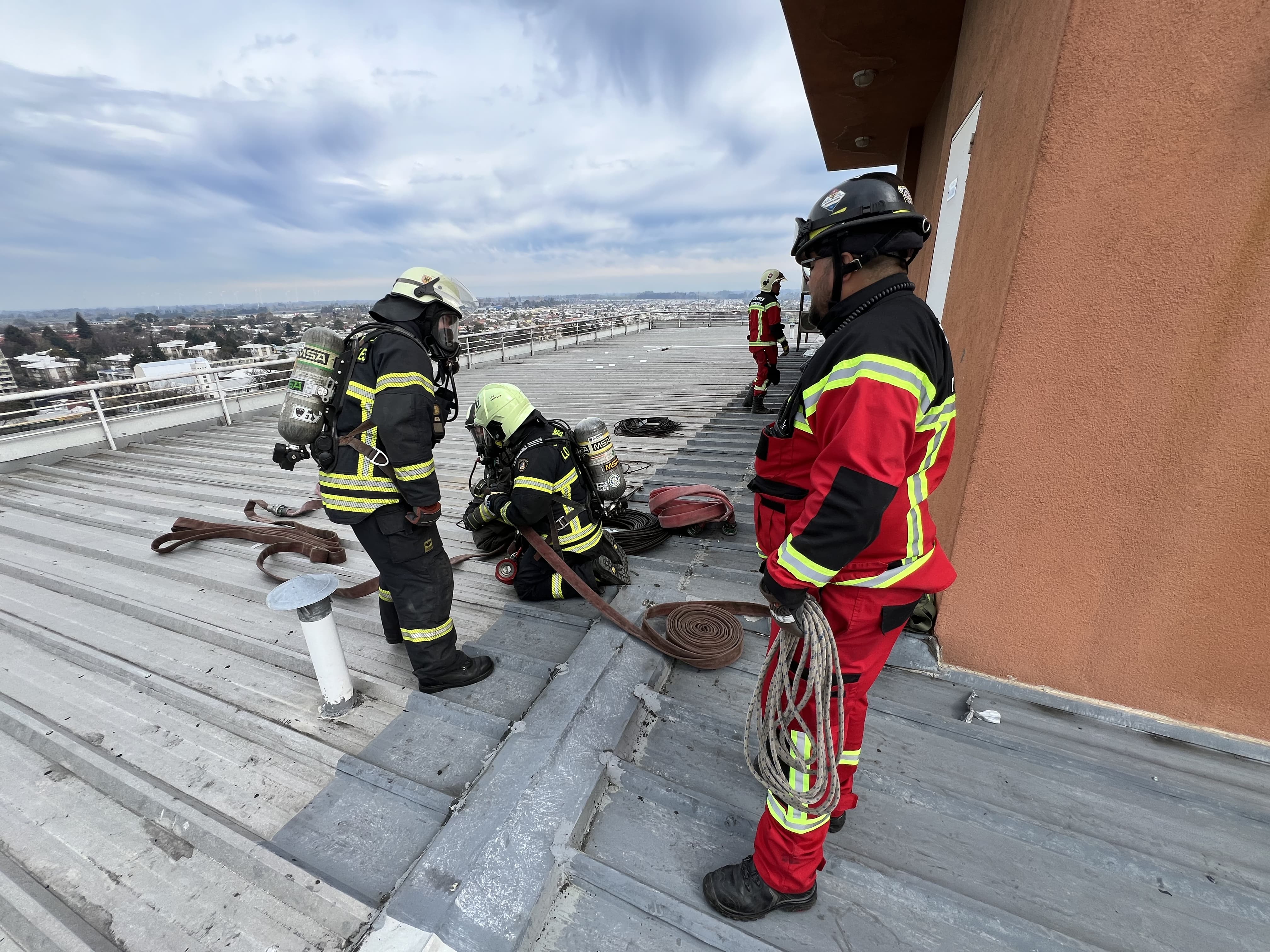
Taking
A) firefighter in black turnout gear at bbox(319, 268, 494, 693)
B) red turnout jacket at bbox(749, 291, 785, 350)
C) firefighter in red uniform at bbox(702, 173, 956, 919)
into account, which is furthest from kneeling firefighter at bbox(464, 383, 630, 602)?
red turnout jacket at bbox(749, 291, 785, 350)

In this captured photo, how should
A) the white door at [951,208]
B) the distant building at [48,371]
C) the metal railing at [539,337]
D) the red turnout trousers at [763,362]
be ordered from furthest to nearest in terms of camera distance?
1. the metal railing at [539,337]
2. the distant building at [48,371]
3. the red turnout trousers at [763,362]
4. the white door at [951,208]

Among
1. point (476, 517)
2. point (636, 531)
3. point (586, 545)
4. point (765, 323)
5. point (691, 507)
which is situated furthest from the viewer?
point (765, 323)

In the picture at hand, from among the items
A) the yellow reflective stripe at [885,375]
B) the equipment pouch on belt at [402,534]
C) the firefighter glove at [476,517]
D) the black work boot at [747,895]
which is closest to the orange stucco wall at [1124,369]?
the yellow reflective stripe at [885,375]

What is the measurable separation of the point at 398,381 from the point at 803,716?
7.55 ft

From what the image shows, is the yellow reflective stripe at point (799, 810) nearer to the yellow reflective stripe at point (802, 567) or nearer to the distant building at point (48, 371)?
the yellow reflective stripe at point (802, 567)

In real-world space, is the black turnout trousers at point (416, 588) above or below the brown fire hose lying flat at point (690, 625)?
above

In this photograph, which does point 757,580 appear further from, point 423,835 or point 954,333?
point 423,835

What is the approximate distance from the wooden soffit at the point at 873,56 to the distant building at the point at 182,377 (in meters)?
10.2

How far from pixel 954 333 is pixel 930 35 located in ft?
10.1

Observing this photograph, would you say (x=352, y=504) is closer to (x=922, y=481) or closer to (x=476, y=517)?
(x=476, y=517)

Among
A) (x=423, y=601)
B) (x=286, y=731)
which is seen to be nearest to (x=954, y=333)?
(x=423, y=601)

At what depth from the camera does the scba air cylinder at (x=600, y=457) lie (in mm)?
3992

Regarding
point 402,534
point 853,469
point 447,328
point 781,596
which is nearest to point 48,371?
point 447,328

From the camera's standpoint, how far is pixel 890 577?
5.32 ft
